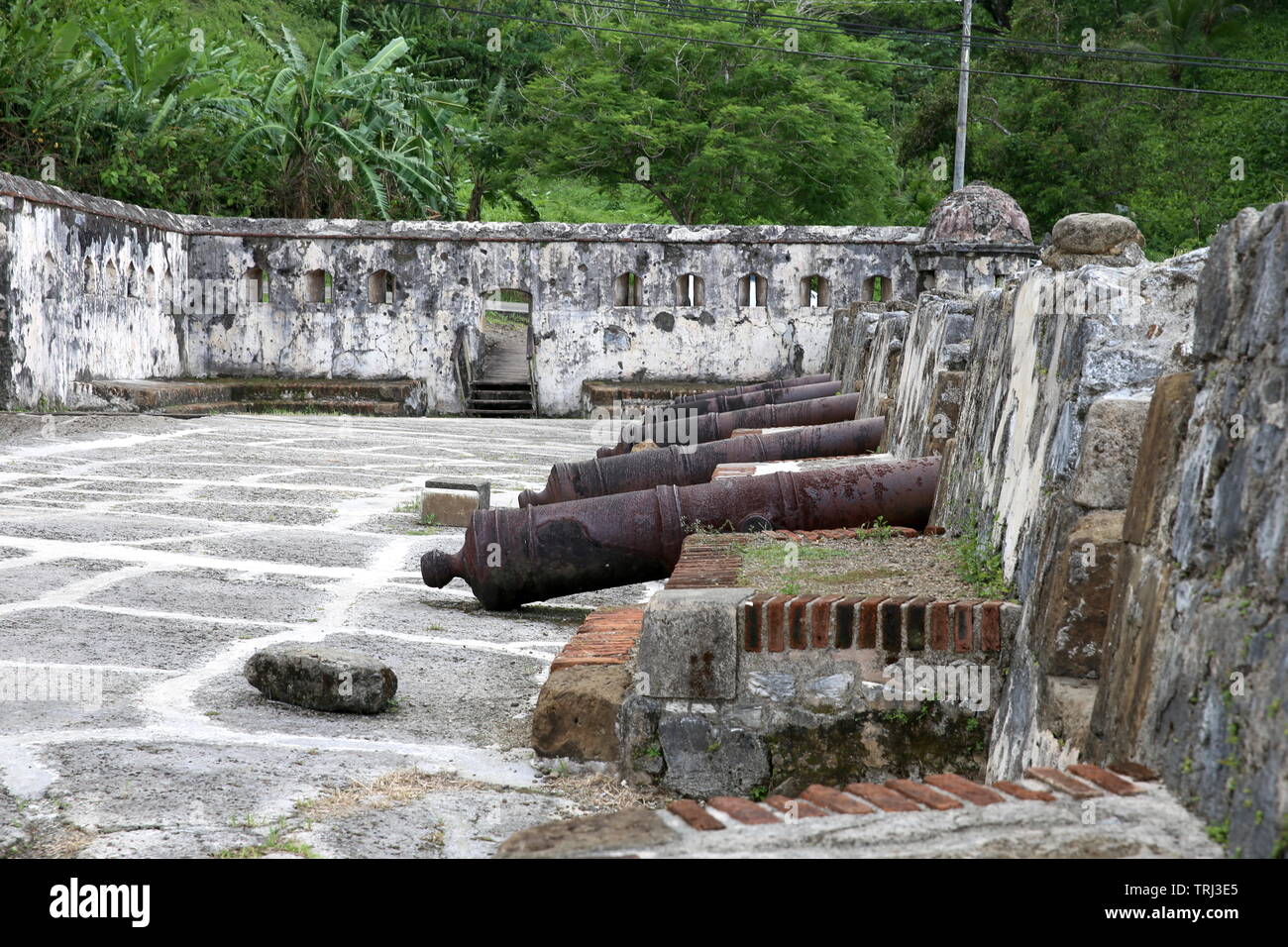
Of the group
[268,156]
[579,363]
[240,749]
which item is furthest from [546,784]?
[268,156]

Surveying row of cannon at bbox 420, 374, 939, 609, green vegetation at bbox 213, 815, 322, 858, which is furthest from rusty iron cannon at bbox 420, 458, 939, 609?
green vegetation at bbox 213, 815, 322, 858

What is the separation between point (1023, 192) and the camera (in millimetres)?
25250

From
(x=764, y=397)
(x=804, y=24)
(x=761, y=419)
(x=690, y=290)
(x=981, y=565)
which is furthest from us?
(x=804, y=24)

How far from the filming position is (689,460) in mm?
→ 7660

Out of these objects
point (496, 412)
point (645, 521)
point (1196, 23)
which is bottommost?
point (496, 412)

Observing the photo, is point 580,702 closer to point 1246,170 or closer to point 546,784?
point 546,784

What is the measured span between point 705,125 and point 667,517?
19495 mm

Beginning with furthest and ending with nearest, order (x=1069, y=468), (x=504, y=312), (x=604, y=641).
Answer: (x=504, y=312) → (x=604, y=641) → (x=1069, y=468)

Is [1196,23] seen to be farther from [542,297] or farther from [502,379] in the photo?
[502,379]

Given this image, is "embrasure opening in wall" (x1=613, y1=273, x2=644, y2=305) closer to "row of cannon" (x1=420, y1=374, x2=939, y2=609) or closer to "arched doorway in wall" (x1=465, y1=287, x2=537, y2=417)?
"arched doorway in wall" (x1=465, y1=287, x2=537, y2=417)

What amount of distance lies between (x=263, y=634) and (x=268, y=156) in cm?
1699

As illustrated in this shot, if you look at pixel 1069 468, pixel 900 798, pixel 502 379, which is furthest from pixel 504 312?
pixel 900 798

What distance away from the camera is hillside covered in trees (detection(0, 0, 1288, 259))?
19.6m

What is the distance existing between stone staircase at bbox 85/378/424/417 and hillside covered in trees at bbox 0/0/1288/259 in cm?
332
